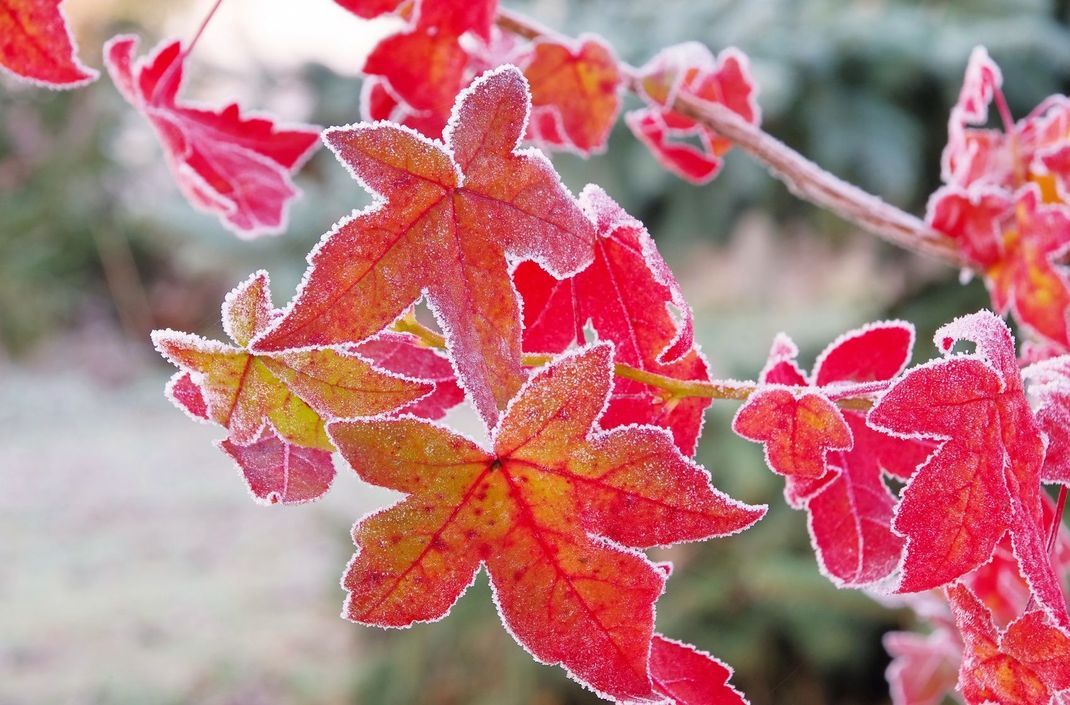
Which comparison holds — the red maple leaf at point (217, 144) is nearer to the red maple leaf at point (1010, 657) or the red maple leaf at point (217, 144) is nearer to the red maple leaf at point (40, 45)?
the red maple leaf at point (40, 45)

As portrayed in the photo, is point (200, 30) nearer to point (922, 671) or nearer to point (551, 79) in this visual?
point (551, 79)

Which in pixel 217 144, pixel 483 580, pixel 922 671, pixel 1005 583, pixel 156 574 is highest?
pixel 217 144

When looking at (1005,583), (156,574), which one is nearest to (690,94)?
(1005,583)

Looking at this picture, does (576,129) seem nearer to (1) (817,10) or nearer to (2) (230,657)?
(1) (817,10)

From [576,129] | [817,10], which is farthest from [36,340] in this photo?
[576,129]

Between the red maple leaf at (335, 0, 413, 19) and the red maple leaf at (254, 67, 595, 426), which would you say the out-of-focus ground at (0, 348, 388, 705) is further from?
the red maple leaf at (254, 67, 595, 426)
